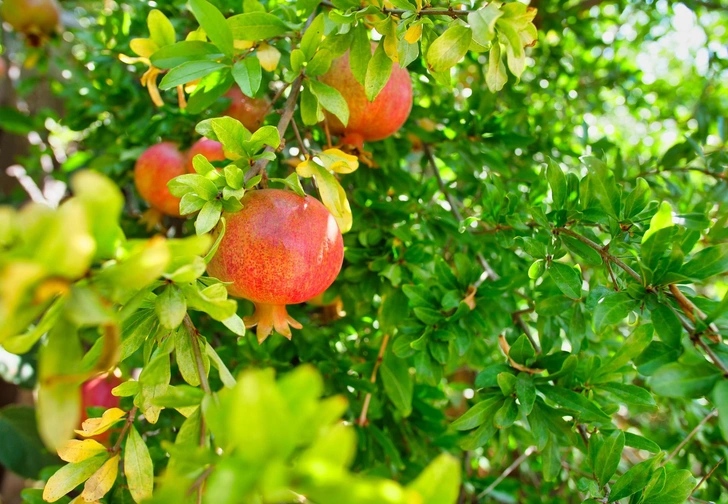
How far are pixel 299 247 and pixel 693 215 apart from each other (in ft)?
1.86

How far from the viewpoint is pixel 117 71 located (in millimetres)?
1224

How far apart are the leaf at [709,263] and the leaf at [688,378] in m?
0.12

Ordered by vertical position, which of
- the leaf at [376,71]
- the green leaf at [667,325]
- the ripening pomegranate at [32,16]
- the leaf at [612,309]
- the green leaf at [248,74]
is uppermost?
the leaf at [376,71]

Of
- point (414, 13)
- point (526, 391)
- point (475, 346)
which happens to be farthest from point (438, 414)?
point (414, 13)

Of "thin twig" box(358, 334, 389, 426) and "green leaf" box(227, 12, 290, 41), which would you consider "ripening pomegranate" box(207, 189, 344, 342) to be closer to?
"green leaf" box(227, 12, 290, 41)

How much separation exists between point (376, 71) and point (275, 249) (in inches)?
10.3

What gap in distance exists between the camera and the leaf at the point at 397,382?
2.96ft

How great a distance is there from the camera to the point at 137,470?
1.84 ft

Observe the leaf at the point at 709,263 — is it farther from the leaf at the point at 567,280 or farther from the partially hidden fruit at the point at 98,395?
the partially hidden fruit at the point at 98,395

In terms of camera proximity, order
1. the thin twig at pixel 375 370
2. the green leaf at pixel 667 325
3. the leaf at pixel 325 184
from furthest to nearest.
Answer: the thin twig at pixel 375 370 → the leaf at pixel 325 184 → the green leaf at pixel 667 325

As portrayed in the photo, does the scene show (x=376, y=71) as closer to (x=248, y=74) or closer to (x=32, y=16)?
(x=248, y=74)

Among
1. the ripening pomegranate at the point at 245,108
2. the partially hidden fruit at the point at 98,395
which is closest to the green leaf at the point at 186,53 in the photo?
the ripening pomegranate at the point at 245,108

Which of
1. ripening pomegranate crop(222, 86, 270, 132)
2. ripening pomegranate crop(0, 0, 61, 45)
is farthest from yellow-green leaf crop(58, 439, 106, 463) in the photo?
ripening pomegranate crop(0, 0, 61, 45)

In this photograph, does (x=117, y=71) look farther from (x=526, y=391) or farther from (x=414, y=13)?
(x=526, y=391)
